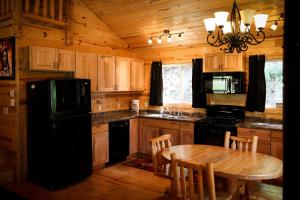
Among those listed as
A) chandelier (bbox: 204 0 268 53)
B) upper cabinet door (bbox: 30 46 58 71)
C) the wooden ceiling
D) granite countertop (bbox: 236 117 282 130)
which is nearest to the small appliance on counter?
the wooden ceiling

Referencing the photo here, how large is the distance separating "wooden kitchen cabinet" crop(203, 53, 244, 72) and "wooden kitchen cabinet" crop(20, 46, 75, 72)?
242 centimetres

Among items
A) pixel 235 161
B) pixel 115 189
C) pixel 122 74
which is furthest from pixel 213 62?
pixel 115 189

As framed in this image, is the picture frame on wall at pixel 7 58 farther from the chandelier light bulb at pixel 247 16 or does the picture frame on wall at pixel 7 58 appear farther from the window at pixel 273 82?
the window at pixel 273 82

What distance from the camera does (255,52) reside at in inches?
181

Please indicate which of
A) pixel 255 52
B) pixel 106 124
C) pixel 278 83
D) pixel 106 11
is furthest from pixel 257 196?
pixel 106 11

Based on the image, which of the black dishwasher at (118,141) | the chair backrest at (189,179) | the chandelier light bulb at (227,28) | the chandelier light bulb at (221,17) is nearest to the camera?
the chair backrest at (189,179)

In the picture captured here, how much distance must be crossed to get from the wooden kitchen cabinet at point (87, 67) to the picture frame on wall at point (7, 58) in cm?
100

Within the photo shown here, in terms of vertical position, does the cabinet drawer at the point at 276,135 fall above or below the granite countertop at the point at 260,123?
below

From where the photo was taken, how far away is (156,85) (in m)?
5.88

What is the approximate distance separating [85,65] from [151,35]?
61.4 inches

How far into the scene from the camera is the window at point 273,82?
4.55 metres

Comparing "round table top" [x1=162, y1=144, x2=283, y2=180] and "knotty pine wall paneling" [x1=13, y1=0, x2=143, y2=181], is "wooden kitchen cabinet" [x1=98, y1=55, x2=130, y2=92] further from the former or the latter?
"round table top" [x1=162, y1=144, x2=283, y2=180]

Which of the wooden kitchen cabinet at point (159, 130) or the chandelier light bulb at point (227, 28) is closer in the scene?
the chandelier light bulb at point (227, 28)

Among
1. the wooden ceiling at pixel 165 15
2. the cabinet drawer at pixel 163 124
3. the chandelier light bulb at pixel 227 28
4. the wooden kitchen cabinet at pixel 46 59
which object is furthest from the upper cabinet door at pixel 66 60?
the chandelier light bulb at pixel 227 28
